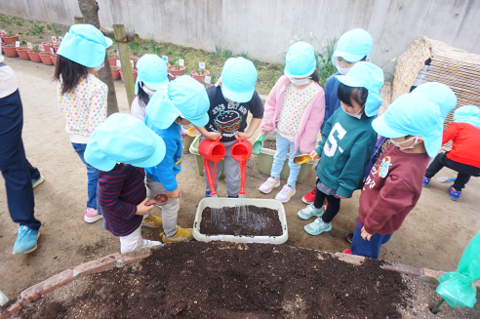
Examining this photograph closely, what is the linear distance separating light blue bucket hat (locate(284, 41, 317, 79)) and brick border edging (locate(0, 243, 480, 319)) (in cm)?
133

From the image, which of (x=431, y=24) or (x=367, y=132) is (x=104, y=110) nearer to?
(x=367, y=132)

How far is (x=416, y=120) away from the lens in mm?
1270

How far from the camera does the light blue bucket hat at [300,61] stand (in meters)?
1.94

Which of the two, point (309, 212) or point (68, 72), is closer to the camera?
point (68, 72)

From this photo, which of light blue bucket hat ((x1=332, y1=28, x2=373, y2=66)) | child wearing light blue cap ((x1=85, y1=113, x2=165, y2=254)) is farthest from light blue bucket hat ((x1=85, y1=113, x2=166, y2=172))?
light blue bucket hat ((x1=332, y1=28, x2=373, y2=66))

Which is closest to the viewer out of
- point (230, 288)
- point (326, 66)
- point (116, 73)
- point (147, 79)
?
point (230, 288)

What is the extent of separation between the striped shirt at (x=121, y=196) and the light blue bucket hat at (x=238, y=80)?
0.80m

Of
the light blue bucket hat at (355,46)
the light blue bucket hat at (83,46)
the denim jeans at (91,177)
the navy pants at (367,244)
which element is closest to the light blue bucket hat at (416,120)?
the navy pants at (367,244)

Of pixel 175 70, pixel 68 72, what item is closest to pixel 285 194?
pixel 68 72

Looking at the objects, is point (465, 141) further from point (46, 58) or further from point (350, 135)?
point (46, 58)

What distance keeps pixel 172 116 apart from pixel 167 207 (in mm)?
735

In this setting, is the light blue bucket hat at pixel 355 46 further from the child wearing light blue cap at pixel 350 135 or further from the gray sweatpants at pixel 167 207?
the gray sweatpants at pixel 167 207

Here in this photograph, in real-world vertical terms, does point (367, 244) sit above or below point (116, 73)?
above

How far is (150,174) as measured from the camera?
1.84 meters
